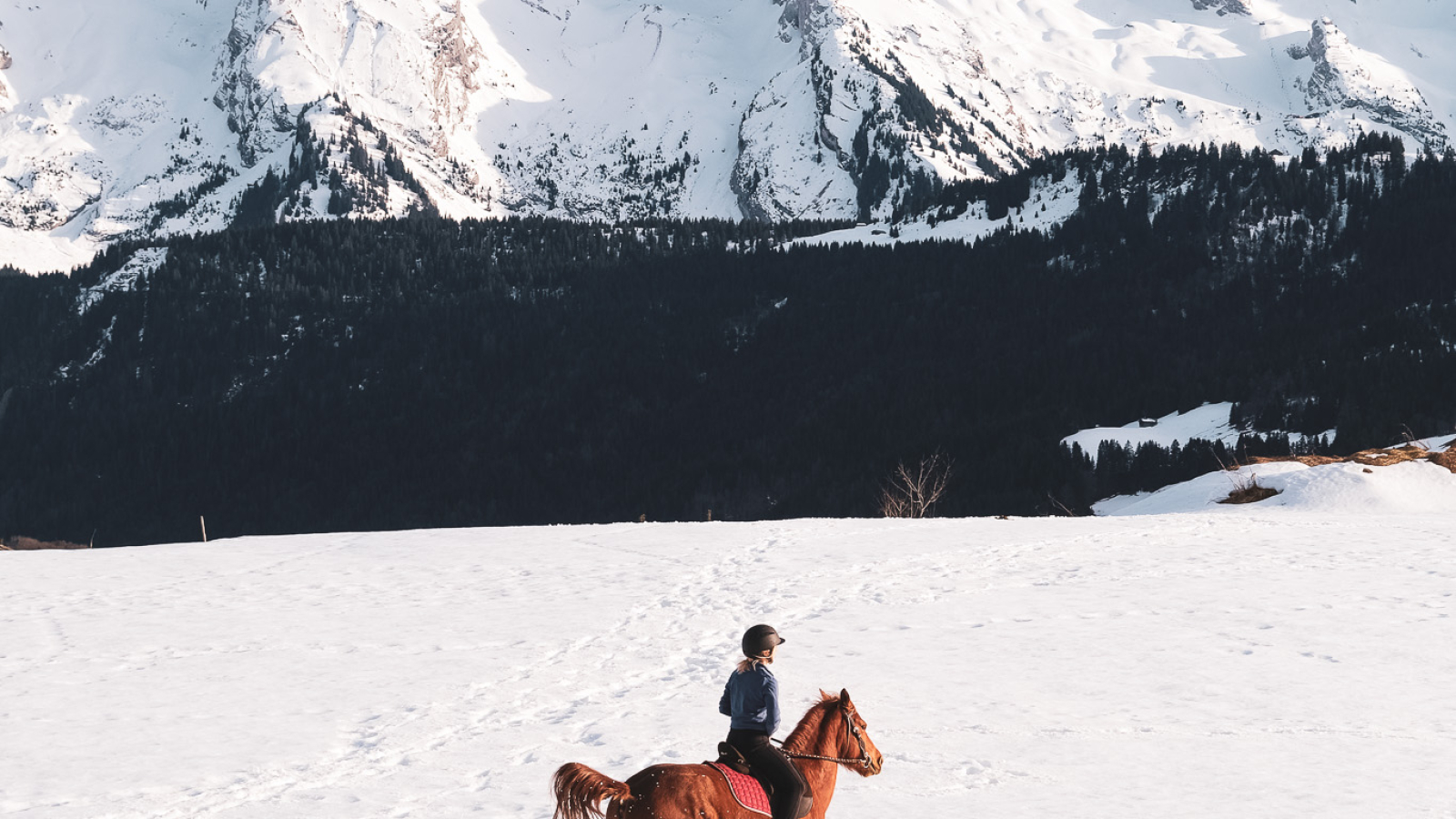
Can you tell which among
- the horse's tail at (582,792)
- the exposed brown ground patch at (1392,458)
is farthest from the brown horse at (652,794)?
the exposed brown ground patch at (1392,458)

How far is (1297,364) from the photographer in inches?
4596

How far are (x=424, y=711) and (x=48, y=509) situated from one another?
193m

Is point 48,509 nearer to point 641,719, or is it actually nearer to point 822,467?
point 822,467

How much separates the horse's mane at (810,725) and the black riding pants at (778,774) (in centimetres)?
23

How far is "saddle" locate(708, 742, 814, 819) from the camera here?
376 inches

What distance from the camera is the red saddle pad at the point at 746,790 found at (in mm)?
9516

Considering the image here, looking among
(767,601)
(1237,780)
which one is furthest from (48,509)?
(1237,780)

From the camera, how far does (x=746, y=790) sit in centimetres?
966

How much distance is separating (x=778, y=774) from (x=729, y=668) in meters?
8.95

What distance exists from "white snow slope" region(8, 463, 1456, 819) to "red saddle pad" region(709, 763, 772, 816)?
129 inches

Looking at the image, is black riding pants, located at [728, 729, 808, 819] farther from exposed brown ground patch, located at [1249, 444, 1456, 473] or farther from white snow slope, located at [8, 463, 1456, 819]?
exposed brown ground patch, located at [1249, 444, 1456, 473]

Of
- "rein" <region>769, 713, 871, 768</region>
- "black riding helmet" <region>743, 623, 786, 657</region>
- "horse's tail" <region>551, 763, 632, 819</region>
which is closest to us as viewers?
"horse's tail" <region>551, 763, 632, 819</region>

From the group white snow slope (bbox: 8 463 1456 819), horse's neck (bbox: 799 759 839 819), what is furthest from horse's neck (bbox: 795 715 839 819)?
white snow slope (bbox: 8 463 1456 819)

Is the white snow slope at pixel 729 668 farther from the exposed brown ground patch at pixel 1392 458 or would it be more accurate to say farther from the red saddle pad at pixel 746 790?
the exposed brown ground patch at pixel 1392 458
